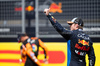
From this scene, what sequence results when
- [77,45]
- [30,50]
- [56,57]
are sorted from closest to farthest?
1. [77,45]
2. [30,50]
3. [56,57]

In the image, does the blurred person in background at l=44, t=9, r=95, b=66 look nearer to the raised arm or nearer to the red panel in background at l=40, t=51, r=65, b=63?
the raised arm

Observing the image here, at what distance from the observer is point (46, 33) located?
8.22 meters

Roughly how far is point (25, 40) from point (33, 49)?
1.26 ft

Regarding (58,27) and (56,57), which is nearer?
(58,27)

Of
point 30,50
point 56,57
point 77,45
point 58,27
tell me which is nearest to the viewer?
point 58,27

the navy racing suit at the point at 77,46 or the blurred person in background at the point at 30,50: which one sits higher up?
the navy racing suit at the point at 77,46

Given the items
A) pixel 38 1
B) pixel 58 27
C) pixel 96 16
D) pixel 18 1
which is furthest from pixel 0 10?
pixel 58 27

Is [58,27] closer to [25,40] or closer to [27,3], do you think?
[25,40]

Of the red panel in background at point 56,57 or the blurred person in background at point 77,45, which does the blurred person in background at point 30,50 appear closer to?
the red panel in background at point 56,57

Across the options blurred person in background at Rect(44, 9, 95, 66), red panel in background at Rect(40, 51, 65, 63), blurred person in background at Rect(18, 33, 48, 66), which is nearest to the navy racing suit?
blurred person in background at Rect(44, 9, 95, 66)

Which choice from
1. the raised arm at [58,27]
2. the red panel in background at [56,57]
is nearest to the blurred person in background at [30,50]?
the red panel in background at [56,57]

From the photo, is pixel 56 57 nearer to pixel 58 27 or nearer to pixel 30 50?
pixel 30 50

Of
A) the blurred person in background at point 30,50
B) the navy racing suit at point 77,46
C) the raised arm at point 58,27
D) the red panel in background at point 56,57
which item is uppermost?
the raised arm at point 58,27

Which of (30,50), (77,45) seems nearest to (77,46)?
(77,45)
